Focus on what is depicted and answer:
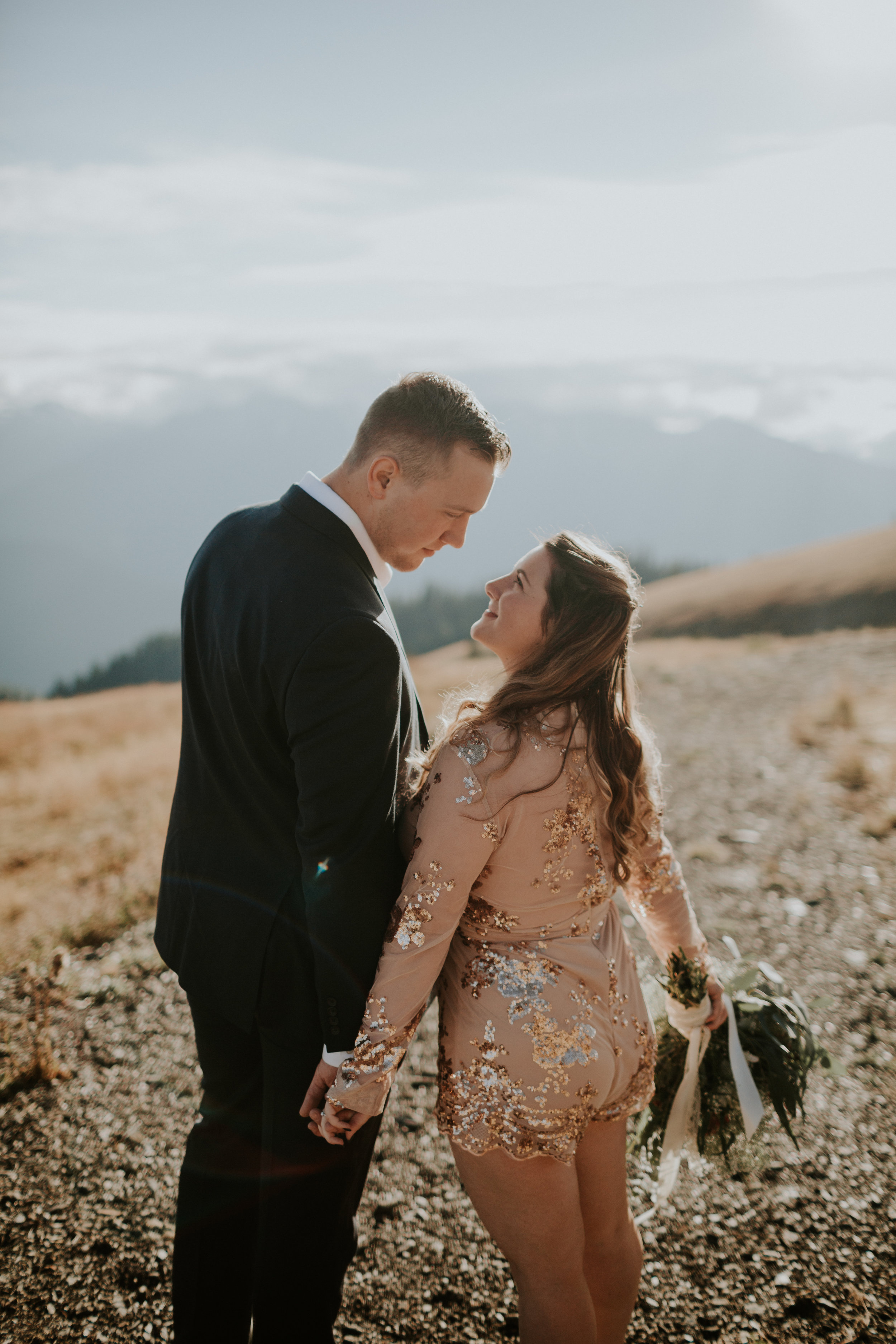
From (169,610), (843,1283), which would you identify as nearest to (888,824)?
(843,1283)

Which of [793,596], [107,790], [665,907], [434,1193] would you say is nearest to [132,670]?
[107,790]

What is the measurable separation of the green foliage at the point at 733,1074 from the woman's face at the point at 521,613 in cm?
113

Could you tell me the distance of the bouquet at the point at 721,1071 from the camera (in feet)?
7.55

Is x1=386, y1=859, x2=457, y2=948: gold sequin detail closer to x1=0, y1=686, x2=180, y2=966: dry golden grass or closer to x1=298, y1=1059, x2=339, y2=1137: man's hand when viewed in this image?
x1=298, y1=1059, x2=339, y2=1137: man's hand

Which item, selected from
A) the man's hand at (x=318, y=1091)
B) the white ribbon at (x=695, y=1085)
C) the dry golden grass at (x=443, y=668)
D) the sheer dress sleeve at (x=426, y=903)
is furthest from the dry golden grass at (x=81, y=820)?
the white ribbon at (x=695, y=1085)

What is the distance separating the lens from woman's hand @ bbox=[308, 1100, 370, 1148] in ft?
5.87

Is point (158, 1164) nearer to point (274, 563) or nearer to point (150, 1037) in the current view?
point (150, 1037)

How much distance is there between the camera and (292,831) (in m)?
1.93

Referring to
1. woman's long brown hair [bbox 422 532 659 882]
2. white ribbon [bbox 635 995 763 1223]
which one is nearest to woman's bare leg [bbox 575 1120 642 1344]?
white ribbon [bbox 635 995 763 1223]

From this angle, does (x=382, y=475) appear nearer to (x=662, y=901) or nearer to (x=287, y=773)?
(x=287, y=773)

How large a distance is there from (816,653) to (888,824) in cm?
1219

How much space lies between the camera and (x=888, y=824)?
7125 millimetres

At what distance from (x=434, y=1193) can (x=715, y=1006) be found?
1618 millimetres

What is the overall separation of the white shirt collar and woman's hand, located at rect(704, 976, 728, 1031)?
1604 mm
